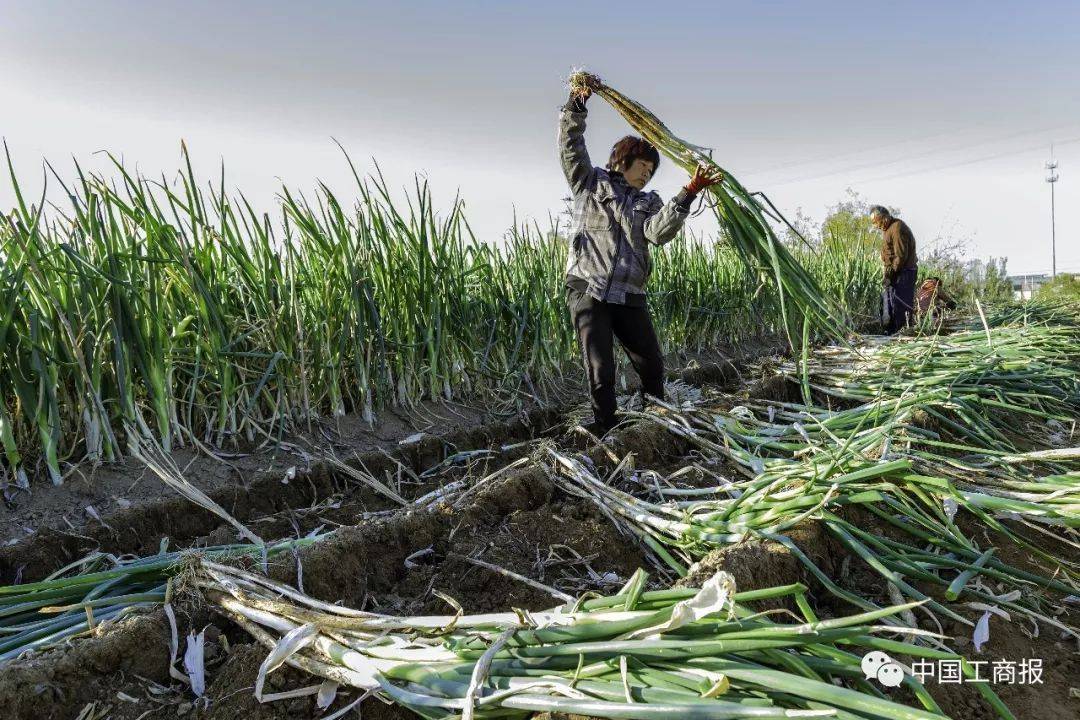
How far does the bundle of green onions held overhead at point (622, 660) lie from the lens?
72 centimetres

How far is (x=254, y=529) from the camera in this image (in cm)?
192

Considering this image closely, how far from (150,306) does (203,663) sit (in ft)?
4.25

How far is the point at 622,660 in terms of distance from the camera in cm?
77

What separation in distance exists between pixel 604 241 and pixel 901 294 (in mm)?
4746

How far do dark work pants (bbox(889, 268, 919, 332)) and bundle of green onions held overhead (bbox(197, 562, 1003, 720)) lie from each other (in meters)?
5.92

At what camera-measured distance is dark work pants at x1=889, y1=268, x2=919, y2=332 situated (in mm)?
→ 6090

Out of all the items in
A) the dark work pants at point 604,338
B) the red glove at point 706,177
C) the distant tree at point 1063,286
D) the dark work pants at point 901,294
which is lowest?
the dark work pants at point 604,338

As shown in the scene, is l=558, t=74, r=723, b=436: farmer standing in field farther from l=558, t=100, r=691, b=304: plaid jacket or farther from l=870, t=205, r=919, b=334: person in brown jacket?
l=870, t=205, r=919, b=334: person in brown jacket

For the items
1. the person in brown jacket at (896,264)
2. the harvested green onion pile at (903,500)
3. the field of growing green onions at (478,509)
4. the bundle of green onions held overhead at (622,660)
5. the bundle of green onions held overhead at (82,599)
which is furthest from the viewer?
the person in brown jacket at (896,264)

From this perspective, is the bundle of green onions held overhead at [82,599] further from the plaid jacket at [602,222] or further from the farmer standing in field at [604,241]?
the plaid jacket at [602,222]

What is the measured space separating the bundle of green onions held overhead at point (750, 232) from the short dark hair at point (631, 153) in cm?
27

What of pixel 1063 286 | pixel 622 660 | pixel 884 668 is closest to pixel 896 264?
pixel 884 668

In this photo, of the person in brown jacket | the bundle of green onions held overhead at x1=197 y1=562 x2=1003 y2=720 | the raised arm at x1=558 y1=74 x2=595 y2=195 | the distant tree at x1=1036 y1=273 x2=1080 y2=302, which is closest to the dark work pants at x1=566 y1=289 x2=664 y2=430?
the raised arm at x1=558 y1=74 x2=595 y2=195

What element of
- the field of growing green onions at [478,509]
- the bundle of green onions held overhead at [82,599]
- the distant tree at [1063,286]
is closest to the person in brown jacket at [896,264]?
the field of growing green onions at [478,509]
